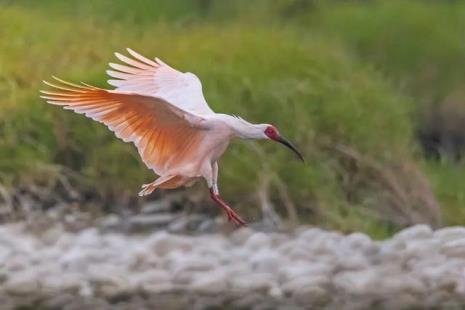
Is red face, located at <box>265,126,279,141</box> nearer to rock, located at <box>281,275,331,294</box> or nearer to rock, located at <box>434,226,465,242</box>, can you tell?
rock, located at <box>281,275,331,294</box>

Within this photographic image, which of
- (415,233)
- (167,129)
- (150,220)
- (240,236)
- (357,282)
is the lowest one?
(357,282)

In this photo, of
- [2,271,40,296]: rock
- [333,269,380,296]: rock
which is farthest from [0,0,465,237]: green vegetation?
[2,271,40,296]: rock

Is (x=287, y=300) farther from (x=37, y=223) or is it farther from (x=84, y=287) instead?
(x=37, y=223)

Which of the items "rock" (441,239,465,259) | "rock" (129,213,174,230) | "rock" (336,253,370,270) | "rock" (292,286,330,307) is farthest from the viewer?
"rock" (129,213,174,230)

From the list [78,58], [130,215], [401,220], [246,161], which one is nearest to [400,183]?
[401,220]

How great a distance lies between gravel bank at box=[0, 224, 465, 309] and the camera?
6066 mm

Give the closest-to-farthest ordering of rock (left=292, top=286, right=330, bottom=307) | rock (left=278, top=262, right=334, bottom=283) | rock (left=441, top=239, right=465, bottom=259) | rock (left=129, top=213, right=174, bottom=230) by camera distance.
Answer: rock (left=292, top=286, right=330, bottom=307) < rock (left=278, top=262, right=334, bottom=283) < rock (left=441, top=239, right=465, bottom=259) < rock (left=129, top=213, right=174, bottom=230)

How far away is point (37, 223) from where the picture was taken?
6844mm

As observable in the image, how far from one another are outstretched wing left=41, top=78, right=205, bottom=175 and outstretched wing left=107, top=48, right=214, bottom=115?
0.36 feet

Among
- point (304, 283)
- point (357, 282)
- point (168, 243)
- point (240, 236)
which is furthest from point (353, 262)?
point (168, 243)

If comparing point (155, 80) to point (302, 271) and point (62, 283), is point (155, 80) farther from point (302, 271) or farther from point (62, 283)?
point (302, 271)

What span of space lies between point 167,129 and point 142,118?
1.5 inches

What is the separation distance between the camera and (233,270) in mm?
6488

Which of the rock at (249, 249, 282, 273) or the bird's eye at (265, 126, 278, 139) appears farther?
the rock at (249, 249, 282, 273)
